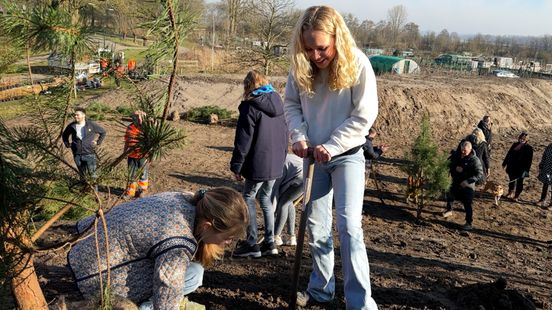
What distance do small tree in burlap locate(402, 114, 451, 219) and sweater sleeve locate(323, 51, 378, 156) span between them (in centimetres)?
511

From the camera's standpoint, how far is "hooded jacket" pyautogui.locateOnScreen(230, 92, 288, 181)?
14.8ft

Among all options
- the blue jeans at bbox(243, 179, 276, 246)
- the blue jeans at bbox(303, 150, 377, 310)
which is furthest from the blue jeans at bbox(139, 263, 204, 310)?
the blue jeans at bbox(243, 179, 276, 246)

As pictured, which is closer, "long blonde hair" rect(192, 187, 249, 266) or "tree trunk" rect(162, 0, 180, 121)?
"tree trunk" rect(162, 0, 180, 121)

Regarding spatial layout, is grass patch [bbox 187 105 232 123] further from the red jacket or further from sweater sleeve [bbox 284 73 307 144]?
the red jacket

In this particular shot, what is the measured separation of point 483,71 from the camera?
143 feet

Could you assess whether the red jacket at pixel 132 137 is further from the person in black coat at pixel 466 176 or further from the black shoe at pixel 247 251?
the person in black coat at pixel 466 176

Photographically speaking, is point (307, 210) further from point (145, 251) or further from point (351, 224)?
point (145, 251)

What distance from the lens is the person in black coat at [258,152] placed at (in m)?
4.52

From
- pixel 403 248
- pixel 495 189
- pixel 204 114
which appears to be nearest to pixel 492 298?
pixel 403 248

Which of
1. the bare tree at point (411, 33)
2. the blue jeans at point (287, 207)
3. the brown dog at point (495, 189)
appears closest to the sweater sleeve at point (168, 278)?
the blue jeans at point (287, 207)

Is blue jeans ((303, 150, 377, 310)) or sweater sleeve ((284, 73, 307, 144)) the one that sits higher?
sweater sleeve ((284, 73, 307, 144))

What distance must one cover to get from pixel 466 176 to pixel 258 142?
469cm

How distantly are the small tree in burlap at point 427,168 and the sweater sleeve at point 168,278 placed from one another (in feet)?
20.1

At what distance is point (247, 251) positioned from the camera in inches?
179
